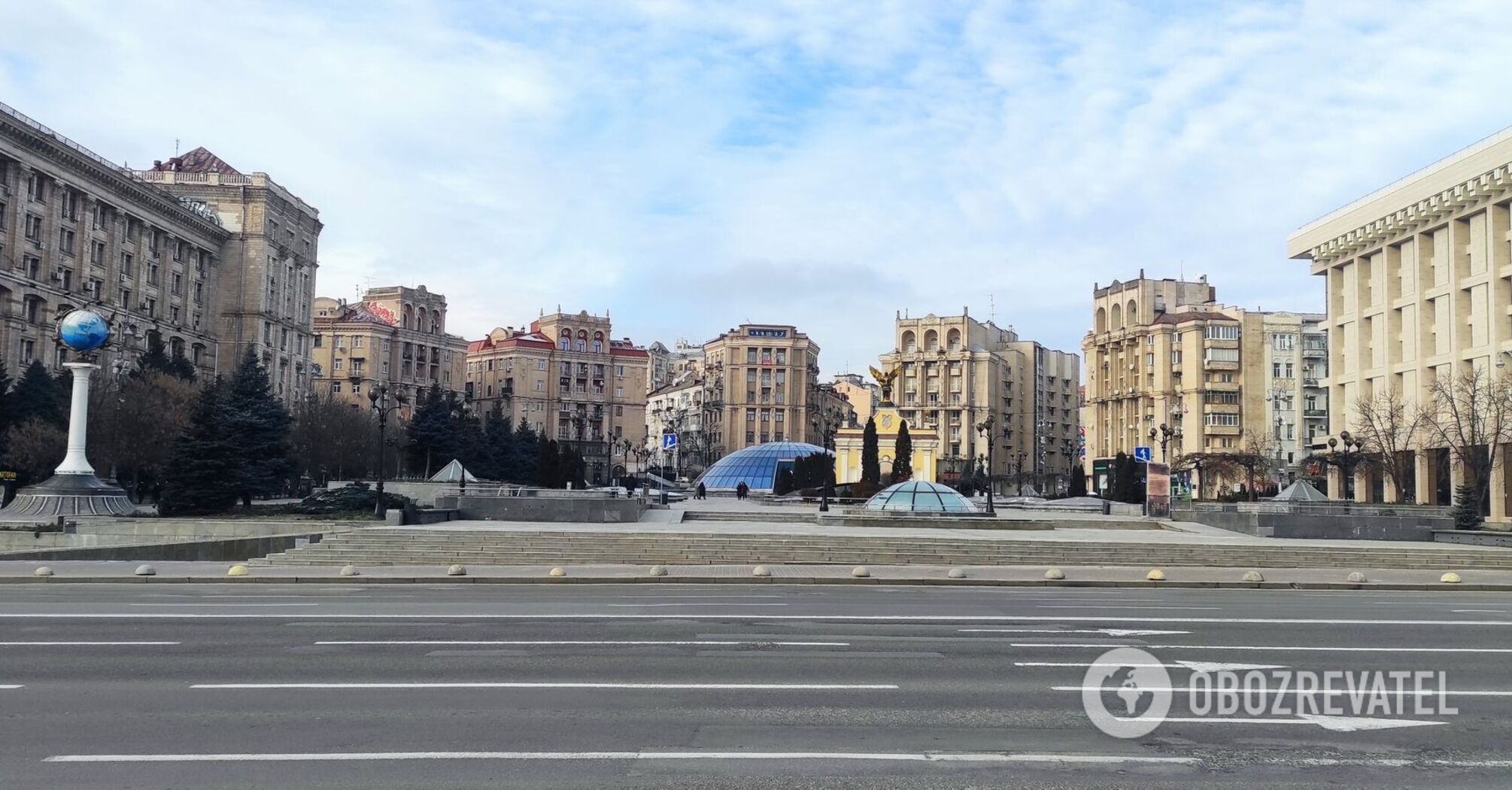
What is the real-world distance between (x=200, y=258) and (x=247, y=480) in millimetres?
51191

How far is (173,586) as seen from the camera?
20.7 m

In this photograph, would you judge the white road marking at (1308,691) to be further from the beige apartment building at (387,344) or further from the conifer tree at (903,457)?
the beige apartment building at (387,344)

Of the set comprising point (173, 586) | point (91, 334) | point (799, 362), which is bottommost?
point (173, 586)

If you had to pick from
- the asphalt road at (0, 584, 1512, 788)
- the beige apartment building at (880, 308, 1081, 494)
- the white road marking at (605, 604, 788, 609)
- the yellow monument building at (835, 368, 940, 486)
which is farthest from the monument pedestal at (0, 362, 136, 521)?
the beige apartment building at (880, 308, 1081, 494)

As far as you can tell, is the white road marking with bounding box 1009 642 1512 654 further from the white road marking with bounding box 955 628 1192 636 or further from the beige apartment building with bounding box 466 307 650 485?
the beige apartment building with bounding box 466 307 650 485

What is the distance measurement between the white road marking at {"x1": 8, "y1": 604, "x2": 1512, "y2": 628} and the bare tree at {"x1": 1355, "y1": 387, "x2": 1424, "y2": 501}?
38.0 metres

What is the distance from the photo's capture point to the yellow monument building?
6900 cm

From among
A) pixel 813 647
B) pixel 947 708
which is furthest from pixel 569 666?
pixel 947 708

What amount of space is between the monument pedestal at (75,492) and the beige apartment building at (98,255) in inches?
490

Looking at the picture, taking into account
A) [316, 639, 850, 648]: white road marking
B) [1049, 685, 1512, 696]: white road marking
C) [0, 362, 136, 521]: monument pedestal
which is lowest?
[316, 639, 850, 648]: white road marking

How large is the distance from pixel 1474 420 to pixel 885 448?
31821mm

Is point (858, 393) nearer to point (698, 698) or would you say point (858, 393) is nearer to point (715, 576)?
point (715, 576)

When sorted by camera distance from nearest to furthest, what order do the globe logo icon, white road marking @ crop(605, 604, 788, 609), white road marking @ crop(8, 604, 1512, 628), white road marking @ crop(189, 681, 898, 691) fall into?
1. the globe logo icon
2. white road marking @ crop(189, 681, 898, 691)
3. white road marking @ crop(8, 604, 1512, 628)
4. white road marking @ crop(605, 604, 788, 609)

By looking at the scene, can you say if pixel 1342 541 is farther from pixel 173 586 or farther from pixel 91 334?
pixel 91 334
